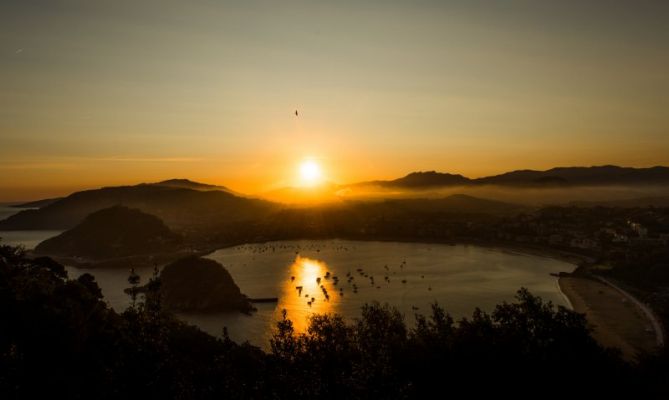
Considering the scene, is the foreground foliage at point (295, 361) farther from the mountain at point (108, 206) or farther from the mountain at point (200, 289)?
the mountain at point (108, 206)

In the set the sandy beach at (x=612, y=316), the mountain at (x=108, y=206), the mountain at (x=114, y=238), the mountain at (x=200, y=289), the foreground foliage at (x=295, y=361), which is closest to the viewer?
the foreground foliage at (x=295, y=361)

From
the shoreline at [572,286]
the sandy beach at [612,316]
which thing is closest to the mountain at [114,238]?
the shoreline at [572,286]

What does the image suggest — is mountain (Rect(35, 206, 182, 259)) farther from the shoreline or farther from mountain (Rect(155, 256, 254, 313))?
mountain (Rect(155, 256, 254, 313))

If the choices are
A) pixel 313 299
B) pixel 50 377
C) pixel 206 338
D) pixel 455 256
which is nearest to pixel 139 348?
pixel 50 377

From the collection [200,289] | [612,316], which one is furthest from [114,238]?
[612,316]

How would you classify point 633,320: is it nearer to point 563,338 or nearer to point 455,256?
point 563,338
